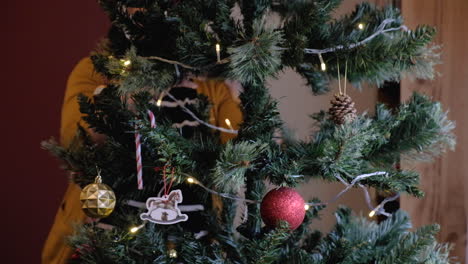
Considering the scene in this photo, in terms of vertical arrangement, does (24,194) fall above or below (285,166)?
below

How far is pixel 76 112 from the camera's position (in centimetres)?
106

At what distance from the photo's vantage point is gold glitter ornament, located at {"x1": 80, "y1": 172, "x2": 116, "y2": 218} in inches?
28.9

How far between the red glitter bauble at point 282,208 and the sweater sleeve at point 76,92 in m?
0.54

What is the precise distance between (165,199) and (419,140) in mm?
383

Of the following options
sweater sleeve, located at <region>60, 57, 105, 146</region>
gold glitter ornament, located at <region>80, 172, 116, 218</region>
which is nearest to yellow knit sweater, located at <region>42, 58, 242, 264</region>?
sweater sleeve, located at <region>60, 57, 105, 146</region>

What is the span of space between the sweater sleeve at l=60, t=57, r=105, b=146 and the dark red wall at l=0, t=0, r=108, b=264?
763 mm

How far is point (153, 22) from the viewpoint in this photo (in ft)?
2.57

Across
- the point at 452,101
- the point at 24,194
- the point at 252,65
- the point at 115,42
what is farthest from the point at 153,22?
the point at 24,194

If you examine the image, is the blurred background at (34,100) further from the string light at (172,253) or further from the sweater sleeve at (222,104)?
the string light at (172,253)

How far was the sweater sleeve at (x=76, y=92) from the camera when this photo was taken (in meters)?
1.05

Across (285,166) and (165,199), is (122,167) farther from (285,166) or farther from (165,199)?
(285,166)

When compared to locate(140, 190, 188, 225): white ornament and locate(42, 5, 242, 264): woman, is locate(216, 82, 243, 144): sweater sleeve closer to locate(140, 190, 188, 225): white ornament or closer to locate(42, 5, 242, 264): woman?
locate(42, 5, 242, 264): woman

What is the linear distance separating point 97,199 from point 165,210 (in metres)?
0.10

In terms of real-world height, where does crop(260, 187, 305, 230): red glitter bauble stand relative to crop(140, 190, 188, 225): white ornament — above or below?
above
